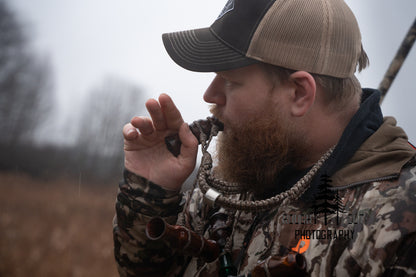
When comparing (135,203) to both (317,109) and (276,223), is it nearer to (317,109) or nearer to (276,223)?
(276,223)

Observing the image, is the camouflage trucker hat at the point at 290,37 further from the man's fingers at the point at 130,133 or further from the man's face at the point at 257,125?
the man's fingers at the point at 130,133

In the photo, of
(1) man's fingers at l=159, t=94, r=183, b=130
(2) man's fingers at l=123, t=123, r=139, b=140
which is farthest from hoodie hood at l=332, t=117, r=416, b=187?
(2) man's fingers at l=123, t=123, r=139, b=140

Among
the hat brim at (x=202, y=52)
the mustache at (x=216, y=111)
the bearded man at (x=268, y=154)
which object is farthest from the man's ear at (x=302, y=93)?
the mustache at (x=216, y=111)

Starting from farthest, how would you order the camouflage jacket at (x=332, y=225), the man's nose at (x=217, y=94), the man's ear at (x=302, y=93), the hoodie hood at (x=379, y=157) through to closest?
1. the man's nose at (x=217, y=94)
2. the man's ear at (x=302, y=93)
3. the hoodie hood at (x=379, y=157)
4. the camouflage jacket at (x=332, y=225)

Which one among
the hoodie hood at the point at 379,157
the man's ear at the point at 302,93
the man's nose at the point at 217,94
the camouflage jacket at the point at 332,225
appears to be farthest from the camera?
the man's nose at the point at 217,94

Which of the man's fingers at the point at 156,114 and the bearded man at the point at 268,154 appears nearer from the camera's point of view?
the bearded man at the point at 268,154

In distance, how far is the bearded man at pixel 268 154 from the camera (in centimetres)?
93

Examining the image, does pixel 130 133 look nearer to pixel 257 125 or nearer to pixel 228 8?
pixel 257 125

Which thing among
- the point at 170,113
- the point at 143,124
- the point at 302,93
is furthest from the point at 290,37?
the point at 143,124

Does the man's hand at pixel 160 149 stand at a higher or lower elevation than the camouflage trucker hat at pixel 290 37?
lower

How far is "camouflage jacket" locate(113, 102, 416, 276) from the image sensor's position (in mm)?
771

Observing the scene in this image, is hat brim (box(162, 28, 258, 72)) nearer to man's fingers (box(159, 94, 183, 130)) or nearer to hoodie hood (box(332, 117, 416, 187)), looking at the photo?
man's fingers (box(159, 94, 183, 130))

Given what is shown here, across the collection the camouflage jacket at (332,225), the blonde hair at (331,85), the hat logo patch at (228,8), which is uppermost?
the hat logo patch at (228,8)

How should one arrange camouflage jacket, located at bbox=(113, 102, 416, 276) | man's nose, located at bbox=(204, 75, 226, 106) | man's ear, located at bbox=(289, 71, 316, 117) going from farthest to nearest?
man's nose, located at bbox=(204, 75, 226, 106) → man's ear, located at bbox=(289, 71, 316, 117) → camouflage jacket, located at bbox=(113, 102, 416, 276)
